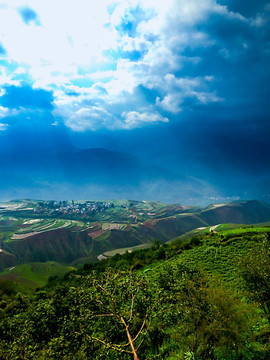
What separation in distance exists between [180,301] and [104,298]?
686cm

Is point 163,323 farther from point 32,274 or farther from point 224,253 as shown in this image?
point 32,274

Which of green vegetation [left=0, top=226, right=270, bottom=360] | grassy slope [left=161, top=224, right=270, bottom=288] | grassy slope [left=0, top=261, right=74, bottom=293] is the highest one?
green vegetation [left=0, top=226, right=270, bottom=360]

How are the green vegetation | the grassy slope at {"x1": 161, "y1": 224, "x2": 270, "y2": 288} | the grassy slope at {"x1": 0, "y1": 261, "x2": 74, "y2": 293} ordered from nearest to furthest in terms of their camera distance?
the green vegetation < the grassy slope at {"x1": 161, "y1": 224, "x2": 270, "y2": 288} < the grassy slope at {"x1": 0, "y1": 261, "x2": 74, "y2": 293}

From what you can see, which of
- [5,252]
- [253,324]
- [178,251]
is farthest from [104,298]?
[5,252]

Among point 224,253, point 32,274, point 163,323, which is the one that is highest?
point 163,323

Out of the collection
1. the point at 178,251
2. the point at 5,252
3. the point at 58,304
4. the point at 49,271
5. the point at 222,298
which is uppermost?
the point at 222,298

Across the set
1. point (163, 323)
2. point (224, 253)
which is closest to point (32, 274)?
point (224, 253)

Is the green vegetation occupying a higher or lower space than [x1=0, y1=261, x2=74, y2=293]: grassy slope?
higher

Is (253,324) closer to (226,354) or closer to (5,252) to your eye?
(226,354)

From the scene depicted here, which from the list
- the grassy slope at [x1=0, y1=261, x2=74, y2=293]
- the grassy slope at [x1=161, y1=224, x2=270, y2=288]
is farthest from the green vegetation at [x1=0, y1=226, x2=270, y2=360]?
the grassy slope at [x1=0, y1=261, x2=74, y2=293]

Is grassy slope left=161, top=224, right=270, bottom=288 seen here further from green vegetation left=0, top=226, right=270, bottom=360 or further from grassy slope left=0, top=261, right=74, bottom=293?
grassy slope left=0, top=261, right=74, bottom=293

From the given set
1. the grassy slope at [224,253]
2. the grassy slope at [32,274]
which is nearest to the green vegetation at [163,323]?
the grassy slope at [224,253]

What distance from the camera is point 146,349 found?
1530cm

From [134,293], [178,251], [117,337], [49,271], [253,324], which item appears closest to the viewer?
[117,337]
